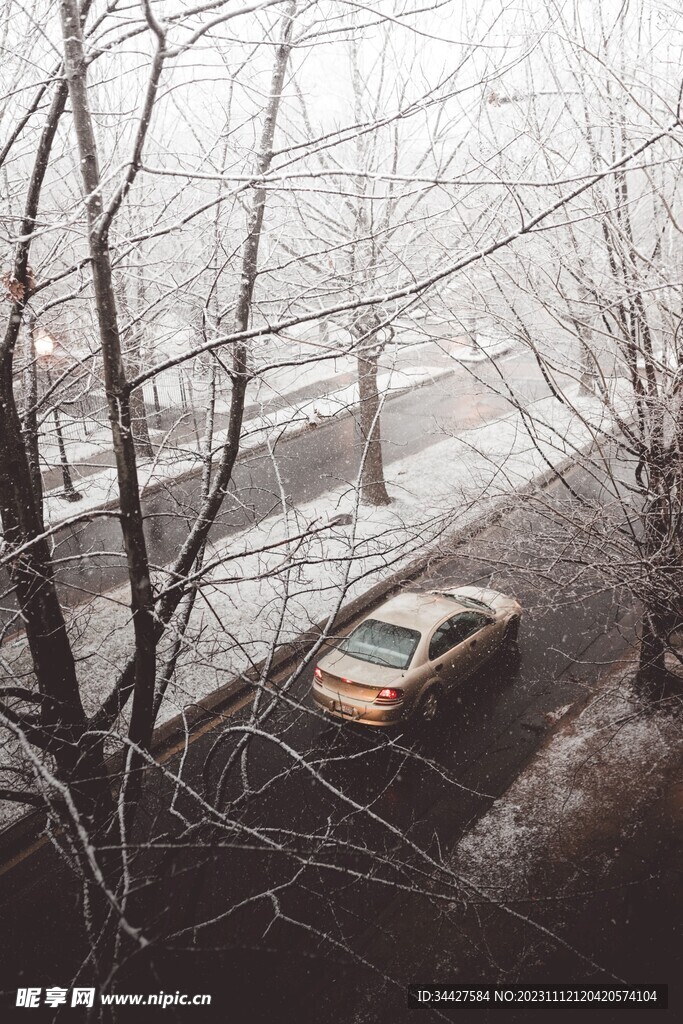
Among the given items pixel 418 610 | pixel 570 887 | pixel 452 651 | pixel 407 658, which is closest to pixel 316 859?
pixel 570 887

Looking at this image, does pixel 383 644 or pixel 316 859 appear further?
pixel 383 644

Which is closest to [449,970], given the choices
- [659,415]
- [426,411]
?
[659,415]

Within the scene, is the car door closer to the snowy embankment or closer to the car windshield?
the car windshield

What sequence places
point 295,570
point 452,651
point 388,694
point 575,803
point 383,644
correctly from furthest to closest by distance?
1. point 295,570
2. point 452,651
3. point 383,644
4. point 388,694
5. point 575,803

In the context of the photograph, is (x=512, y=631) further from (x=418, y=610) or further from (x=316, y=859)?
Result: (x=316, y=859)

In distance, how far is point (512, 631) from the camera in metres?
10.3

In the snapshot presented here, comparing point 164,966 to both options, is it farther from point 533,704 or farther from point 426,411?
point 426,411

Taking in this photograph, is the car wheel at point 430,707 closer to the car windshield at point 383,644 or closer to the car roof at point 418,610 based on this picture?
the car windshield at point 383,644

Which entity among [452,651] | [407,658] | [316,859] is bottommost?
[316,859]

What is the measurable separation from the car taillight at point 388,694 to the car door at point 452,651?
0.70 metres

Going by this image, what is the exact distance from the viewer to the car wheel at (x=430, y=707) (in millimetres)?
8547

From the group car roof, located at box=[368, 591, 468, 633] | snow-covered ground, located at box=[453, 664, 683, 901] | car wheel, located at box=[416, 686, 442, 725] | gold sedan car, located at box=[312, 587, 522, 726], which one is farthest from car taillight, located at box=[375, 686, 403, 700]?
snow-covered ground, located at box=[453, 664, 683, 901]

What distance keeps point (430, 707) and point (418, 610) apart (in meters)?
1.28

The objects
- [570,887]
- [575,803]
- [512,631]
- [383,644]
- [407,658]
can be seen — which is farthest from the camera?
[512,631]
